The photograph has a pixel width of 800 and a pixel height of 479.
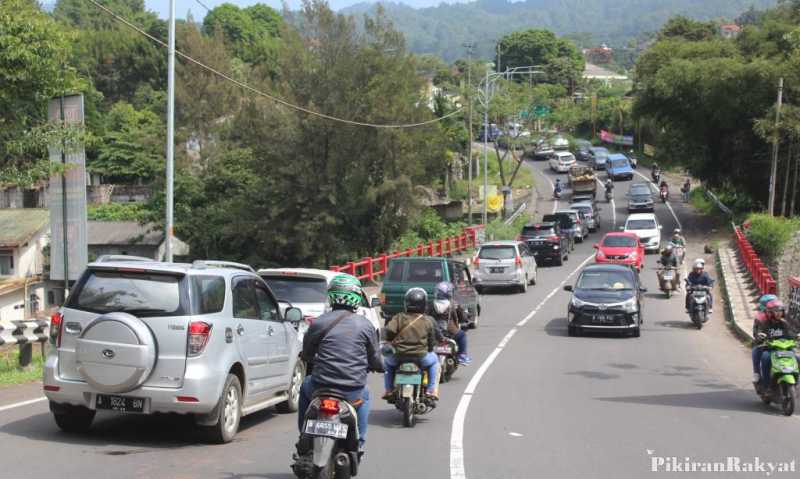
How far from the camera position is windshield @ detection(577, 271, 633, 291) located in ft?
76.3

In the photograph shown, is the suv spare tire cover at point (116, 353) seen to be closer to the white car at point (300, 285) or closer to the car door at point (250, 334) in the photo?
the car door at point (250, 334)

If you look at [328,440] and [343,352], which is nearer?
[328,440]

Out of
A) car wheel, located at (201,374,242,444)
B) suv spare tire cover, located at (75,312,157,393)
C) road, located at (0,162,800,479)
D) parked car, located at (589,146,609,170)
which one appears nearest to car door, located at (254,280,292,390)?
road, located at (0,162,800,479)

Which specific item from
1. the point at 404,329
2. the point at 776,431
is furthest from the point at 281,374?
the point at 776,431

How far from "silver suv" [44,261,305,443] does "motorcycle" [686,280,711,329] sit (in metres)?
16.7

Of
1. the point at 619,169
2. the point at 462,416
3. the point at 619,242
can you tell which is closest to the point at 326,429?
the point at 462,416

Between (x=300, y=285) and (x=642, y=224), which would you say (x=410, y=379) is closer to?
(x=300, y=285)

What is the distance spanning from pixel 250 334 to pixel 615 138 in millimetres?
103926

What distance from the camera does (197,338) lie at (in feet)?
30.6

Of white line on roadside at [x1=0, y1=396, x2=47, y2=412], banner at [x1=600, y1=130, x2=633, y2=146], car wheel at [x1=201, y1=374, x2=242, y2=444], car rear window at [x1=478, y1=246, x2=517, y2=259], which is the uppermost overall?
banner at [x1=600, y1=130, x2=633, y2=146]

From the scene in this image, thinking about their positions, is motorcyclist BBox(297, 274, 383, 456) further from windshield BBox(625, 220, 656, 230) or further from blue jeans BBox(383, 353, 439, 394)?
windshield BBox(625, 220, 656, 230)

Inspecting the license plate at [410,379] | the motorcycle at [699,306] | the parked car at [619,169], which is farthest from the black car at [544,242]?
the parked car at [619,169]

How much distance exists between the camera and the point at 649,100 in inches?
2190

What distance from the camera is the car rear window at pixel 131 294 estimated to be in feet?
30.8
